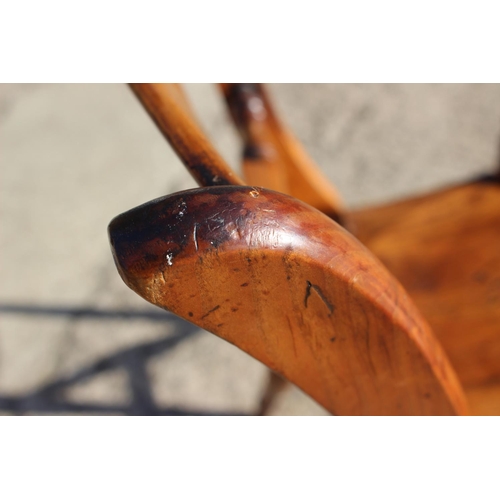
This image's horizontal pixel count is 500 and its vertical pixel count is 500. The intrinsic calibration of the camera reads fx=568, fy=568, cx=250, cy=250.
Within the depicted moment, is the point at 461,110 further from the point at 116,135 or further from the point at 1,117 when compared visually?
the point at 1,117

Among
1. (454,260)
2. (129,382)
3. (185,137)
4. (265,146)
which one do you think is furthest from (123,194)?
(185,137)

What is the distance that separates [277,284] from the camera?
0.75 feet

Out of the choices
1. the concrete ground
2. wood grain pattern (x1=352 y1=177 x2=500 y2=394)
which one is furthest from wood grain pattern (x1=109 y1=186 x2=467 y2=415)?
the concrete ground

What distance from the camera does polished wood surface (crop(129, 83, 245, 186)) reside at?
28cm

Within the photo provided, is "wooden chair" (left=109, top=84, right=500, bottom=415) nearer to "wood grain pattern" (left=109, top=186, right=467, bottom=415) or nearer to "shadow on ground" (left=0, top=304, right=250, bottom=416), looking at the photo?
"wood grain pattern" (left=109, top=186, right=467, bottom=415)

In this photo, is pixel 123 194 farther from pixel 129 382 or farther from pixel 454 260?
pixel 454 260

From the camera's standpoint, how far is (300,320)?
10.0 inches

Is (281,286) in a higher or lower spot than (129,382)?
higher

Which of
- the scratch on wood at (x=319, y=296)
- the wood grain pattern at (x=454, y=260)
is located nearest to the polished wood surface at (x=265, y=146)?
the wood grain pattern at (x=454, y=260)

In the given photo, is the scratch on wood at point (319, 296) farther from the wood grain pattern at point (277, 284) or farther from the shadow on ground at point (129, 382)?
the shadow on ground at point (129, 382)

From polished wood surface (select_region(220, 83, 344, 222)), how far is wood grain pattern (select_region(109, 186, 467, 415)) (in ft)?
0.94

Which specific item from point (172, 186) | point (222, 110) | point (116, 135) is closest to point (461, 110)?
point (222, 110)

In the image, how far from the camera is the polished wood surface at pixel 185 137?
275mm

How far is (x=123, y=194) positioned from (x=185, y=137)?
3.55 feet
